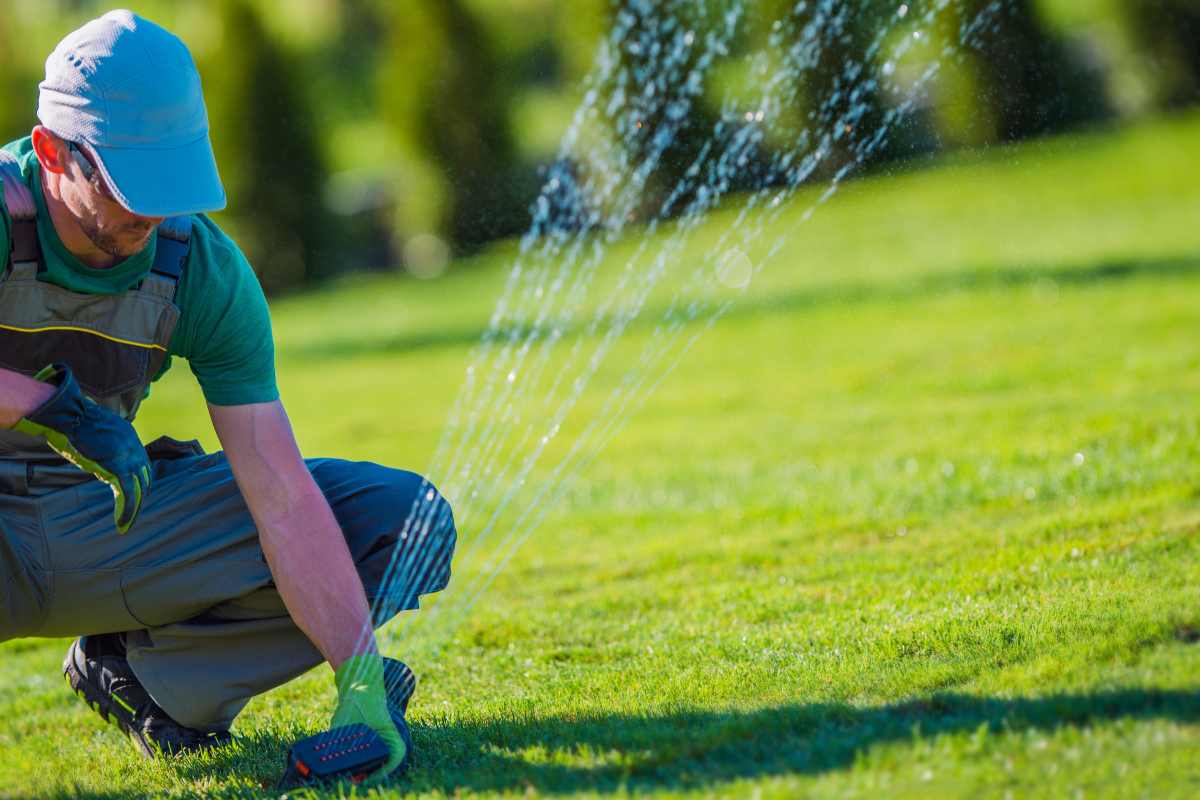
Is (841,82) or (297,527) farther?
(841,82)

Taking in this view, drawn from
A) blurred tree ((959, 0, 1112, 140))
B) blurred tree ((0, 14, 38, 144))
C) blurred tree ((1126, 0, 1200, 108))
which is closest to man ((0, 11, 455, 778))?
blurred tree ((959, 0, 1112, 140))

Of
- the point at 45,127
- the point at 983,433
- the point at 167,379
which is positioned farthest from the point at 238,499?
the point at 167,379

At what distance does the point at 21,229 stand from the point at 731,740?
76.2 inches

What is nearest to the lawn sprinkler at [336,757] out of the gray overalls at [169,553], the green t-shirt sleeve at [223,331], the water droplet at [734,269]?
the gray overalls at [169,553]

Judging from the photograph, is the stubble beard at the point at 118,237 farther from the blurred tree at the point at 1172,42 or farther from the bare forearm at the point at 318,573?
the blurred tree at the point at 1172,42

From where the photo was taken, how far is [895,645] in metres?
3.65

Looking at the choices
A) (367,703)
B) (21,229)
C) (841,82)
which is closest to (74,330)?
(21,229)

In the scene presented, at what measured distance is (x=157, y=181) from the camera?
3.04m

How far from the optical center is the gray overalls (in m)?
3.43

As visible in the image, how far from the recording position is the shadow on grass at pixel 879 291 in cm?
1141

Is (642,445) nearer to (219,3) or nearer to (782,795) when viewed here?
(782,795)

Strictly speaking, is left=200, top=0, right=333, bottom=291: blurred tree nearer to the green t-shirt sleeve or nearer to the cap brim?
the green t-shirt sleeve

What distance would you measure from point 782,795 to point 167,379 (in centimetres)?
1411

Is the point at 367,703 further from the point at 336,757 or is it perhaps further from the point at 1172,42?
the point at 1172,42
